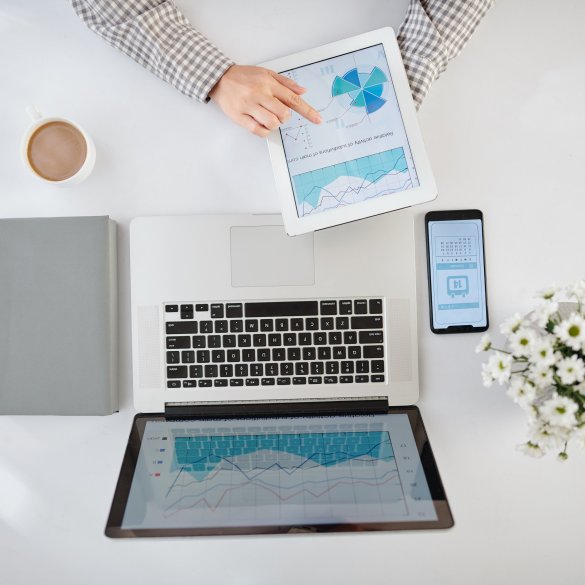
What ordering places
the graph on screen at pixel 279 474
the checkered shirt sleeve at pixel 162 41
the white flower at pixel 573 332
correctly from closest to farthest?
the white flower at pixel 573 332 → the graph on screen at pixel 279 474 → the checkered shirt sleeve at pixel 162 41

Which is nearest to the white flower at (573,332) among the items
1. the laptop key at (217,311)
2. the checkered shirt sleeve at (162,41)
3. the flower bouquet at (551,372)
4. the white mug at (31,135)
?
the flower bouquet at (551,372)

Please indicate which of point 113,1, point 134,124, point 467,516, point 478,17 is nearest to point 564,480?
point 467,516

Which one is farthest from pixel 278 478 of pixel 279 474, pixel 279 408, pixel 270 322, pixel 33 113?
pixel 33 113

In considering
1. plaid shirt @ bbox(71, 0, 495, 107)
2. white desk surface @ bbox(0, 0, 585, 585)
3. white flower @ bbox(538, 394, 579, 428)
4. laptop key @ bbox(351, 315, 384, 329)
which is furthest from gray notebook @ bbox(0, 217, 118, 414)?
white flower @ bbox(538, 394, 579, 428)

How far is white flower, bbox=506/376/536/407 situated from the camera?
2.03 feet

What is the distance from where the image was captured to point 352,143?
0.83 m

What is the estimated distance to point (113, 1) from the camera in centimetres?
80

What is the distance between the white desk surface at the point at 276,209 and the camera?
86cm

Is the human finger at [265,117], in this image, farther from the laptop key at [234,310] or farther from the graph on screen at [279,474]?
the graph on screen at [279,474]

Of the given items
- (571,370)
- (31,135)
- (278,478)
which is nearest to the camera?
(571,370)

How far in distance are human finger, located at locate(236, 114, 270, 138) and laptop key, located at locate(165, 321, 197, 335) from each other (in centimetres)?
31

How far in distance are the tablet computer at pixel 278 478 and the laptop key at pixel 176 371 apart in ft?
0.25

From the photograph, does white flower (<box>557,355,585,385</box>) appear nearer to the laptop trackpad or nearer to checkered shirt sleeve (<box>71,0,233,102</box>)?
the laptop trackpad

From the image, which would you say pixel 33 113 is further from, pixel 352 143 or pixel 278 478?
pixel 278 478
